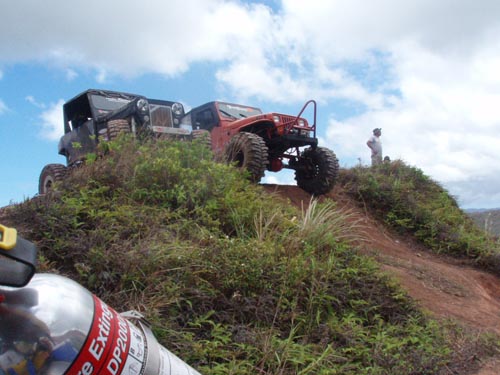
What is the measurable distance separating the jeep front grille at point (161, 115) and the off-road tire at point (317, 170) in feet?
9.11

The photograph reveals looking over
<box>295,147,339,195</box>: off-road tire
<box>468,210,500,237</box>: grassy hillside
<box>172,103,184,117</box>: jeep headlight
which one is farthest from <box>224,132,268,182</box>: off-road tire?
<box>468,210,500,237</box>: grassy hillside

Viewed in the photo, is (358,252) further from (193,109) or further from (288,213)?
(193,109)

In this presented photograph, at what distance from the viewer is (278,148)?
8422mm

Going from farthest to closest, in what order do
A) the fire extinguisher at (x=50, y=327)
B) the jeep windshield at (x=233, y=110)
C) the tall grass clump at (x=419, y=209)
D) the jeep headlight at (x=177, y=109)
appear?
the jeep windshield at (x=233, y=110)
the jeep headlight at (x=177, y=109)
the tall grass clump at (x=419, y=209)
the fire extinguisher at (x=50, y=327)

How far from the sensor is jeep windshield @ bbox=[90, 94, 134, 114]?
10.1m

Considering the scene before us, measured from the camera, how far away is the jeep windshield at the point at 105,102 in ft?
33.0

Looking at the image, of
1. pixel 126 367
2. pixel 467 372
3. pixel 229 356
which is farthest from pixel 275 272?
pixel 126 367

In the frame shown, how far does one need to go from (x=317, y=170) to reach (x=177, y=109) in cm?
314

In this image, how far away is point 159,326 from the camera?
3074 millimetres

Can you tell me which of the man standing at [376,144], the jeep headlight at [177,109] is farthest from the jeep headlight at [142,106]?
the man standing at [376,144]

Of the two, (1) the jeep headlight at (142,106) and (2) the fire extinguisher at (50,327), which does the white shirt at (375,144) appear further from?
(2) the fire extinguisher at (50,327)

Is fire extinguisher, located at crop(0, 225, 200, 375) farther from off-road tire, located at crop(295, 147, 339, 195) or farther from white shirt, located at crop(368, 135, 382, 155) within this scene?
white shirt, located at crop(368, 135, 382, 155)

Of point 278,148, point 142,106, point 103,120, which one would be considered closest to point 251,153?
point 278,148

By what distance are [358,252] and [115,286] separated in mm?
2614
